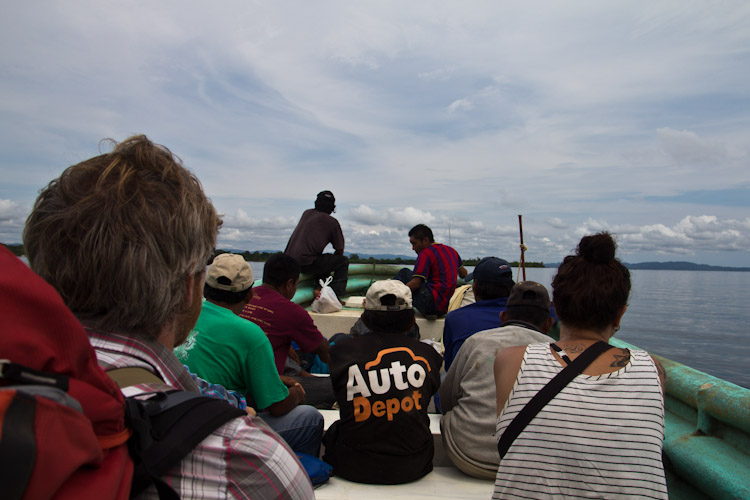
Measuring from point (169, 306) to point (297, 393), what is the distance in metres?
1.85

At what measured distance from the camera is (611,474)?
54.6 inches

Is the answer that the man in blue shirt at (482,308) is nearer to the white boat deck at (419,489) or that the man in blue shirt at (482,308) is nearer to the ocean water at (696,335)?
the white boat deck at (419,489)

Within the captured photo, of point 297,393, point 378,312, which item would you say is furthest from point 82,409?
point 297,393

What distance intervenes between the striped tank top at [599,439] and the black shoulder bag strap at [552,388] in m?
0.01

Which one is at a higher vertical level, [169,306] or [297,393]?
[169,306]

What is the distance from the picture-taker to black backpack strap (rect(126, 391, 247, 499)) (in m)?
0.62

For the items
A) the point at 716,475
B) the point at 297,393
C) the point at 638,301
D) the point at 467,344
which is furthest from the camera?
the point at 638,301

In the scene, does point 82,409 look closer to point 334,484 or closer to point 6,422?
point 6,422

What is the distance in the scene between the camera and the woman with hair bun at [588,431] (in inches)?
54.7

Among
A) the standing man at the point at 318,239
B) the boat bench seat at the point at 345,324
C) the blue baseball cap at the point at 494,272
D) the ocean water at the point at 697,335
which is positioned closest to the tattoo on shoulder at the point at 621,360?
the blue baseball cap at the point at 494,272

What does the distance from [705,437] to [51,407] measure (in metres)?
2.67

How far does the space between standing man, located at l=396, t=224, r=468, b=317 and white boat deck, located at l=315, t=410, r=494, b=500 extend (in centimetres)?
353

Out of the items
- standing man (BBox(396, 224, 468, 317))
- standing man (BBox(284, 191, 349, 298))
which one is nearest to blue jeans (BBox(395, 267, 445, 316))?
standing man (BBox(396, 224, 468, 317))

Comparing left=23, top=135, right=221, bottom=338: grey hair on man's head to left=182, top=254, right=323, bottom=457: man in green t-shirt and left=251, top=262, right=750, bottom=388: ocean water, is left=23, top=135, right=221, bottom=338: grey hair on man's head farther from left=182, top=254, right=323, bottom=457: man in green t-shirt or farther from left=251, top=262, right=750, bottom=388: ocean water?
left=251, top=262, right=750, bottom=388: ocean water
